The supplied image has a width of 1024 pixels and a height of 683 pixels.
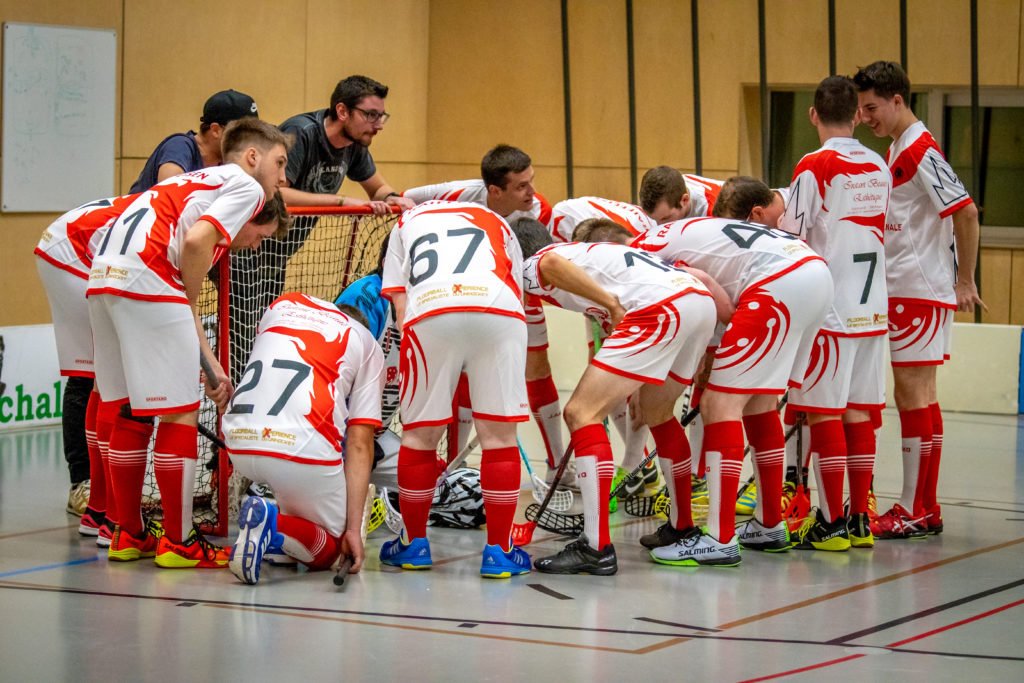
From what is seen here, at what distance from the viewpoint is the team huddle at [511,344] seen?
4.04m

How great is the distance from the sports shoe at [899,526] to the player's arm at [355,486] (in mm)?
2041

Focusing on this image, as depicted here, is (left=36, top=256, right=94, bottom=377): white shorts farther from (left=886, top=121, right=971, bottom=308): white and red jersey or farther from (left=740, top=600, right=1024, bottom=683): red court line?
(left=886, top=121, right=971, bottom=308): white and red jersey

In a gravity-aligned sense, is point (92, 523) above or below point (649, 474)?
below

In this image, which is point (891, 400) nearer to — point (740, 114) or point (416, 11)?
point (740, 114)

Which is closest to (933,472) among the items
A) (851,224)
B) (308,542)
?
(851,224)

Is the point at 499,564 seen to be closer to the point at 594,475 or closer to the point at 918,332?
the point at 594,475

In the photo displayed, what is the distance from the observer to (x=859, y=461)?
4727 millimetres

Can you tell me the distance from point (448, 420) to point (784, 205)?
68.6 inches

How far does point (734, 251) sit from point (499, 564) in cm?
131

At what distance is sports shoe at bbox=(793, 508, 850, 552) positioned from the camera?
4668 millimetres

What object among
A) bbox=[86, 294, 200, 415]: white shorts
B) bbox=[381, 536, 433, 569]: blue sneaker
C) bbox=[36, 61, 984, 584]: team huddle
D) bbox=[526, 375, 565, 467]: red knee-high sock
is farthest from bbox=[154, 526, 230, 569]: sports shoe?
bbox=[526, 375, 565, 467]: red knee-high sock

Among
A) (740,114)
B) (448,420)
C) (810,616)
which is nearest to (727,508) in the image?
(810,616)

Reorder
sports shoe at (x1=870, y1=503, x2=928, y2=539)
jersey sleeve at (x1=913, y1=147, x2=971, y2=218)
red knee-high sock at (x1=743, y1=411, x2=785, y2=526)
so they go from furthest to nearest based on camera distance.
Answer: sports shoe at (x1=870, y1=503, x2=928, y2=539), jersey sleeve at (x1=913, y1=147, x2=971, y2=218), red knee-high sock at (x1=743, y1=411, x2=785, y2=526)

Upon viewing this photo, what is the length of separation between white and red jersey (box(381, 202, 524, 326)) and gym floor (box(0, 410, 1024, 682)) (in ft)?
2.91
